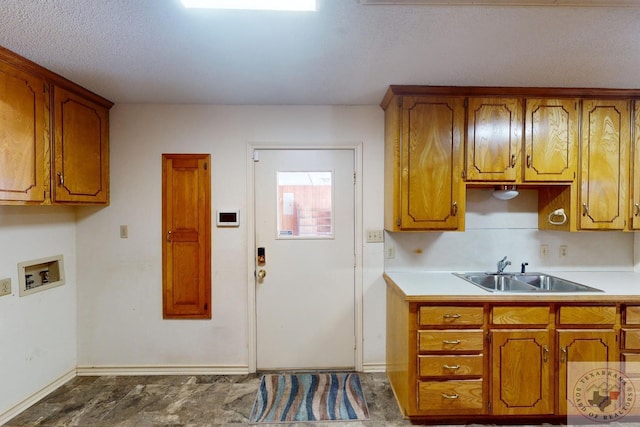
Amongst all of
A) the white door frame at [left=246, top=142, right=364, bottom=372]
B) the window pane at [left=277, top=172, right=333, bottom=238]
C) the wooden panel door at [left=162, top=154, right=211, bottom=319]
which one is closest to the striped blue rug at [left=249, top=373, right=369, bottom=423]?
the white door frame at [left=246, top=142, right=364, bottom=372]

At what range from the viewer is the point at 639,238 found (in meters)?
2.42

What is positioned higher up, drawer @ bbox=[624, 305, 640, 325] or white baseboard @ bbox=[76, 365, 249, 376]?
drawer @ bbox=[624, 305, 640, 325]

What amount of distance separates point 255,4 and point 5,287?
231cm

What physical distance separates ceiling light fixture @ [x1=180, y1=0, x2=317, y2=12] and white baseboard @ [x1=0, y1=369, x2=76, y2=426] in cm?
271

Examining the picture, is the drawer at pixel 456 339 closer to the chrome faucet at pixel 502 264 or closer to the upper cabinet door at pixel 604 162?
the chrome faucet at pixel 502 264

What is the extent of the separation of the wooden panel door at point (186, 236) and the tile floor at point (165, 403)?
20.7 inches

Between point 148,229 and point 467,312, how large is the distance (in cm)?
247

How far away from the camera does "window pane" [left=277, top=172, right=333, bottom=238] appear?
2.46 metres

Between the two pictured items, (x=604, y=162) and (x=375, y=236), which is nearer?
(x=604, y=162)

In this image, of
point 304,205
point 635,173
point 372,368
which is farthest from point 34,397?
point 635,173

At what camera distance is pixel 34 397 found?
6.77ft

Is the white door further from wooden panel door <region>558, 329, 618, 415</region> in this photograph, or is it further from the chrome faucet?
wooden panel door <region>558, 329, 618, 415</region>

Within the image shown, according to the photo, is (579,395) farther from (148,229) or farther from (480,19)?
(148,229)

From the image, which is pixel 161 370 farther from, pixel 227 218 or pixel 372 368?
pixel 372 368
